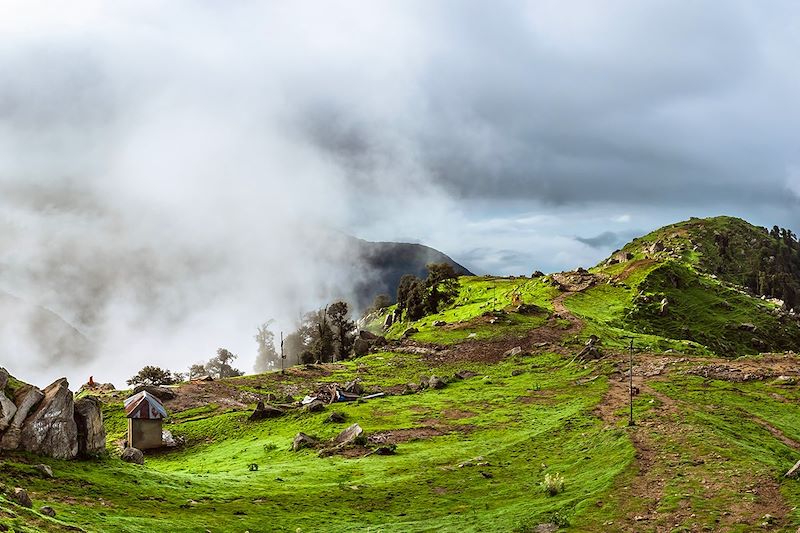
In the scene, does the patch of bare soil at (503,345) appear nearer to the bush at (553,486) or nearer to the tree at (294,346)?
the bush at (553,486)

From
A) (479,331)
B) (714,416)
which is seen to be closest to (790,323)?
(479,331)

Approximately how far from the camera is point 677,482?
31.9 m

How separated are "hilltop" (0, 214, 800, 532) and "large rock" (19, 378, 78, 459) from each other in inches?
29.6

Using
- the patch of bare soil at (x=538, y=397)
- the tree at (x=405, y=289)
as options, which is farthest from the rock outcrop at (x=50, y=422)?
the tree at (x=405, y=289)

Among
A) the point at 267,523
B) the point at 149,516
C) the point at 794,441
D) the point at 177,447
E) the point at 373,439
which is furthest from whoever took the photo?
the point at 177,447

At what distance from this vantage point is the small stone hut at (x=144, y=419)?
4956 centimetres

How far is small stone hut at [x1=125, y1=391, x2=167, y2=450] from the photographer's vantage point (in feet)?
163

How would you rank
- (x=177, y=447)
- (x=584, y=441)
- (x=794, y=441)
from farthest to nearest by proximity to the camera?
(x=177, y=447) < (x=584, y=441) < (x=794, y=441)

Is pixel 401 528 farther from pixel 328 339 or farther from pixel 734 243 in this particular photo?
pixel 734 243

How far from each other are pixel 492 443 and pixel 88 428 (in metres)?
27.7

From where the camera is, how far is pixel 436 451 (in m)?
45.2

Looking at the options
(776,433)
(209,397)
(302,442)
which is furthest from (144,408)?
(776,433)

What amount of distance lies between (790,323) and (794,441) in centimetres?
7523

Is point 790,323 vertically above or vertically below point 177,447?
above
